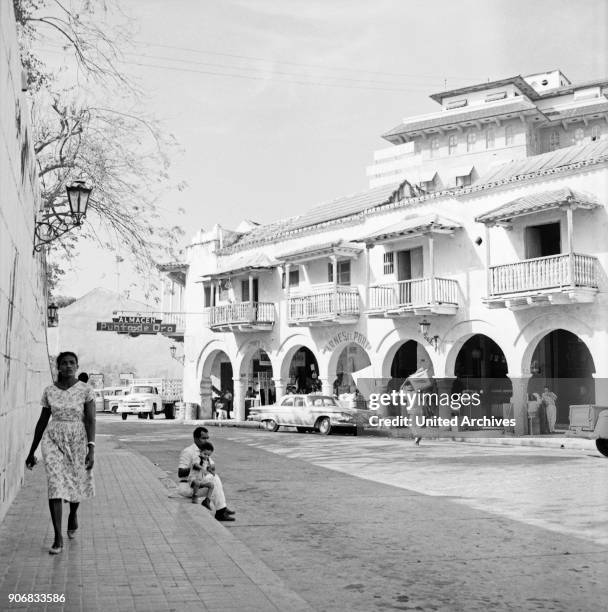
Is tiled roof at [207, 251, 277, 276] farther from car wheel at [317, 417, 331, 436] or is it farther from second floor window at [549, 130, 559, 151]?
second floor window at [549, 130, 559, 151]

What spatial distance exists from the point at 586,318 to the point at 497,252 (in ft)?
13.0

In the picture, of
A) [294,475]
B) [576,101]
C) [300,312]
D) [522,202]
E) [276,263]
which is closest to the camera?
[294,475]

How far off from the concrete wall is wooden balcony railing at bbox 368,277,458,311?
17.6 metres

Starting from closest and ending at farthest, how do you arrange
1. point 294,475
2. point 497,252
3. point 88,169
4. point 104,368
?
point 294,475 < point 88,169 < point 497,252 < point 104,368

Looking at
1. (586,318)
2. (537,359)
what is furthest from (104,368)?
(586,318)

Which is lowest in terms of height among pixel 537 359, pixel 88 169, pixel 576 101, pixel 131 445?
pixel 131 445

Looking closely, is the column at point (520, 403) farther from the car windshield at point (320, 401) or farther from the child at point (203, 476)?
the child at point (203, 476)

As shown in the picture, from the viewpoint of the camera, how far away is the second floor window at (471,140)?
47.3 m

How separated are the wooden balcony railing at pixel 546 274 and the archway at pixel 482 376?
4.43 m

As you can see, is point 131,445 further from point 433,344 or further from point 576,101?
point 576,101

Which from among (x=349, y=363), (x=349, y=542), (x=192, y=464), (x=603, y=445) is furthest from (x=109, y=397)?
(x=349, y=542)

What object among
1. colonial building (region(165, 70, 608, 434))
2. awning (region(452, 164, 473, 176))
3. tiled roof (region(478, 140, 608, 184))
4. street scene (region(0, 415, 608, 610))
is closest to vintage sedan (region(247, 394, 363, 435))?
colonial building (region(165, 70, 608, 434))

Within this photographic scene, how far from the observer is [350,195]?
123 feet

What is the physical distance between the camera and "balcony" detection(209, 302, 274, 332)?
117 ft
